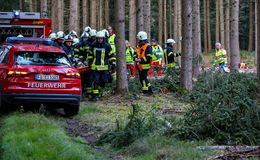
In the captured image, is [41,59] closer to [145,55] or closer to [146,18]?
[145,55]

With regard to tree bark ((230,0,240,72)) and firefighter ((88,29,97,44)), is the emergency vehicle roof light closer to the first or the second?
firefighter ((88,29,97,44))

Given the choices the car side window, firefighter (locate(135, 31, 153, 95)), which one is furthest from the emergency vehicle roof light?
the car side window

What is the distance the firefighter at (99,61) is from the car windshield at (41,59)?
2746 millimetres

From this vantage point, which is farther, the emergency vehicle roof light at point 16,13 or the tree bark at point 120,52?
the emergency vehicle roof light at point 16,13

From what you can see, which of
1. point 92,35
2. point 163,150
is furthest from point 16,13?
point 163,150

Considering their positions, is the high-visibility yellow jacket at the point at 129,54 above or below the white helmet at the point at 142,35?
below

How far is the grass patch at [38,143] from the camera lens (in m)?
6.53

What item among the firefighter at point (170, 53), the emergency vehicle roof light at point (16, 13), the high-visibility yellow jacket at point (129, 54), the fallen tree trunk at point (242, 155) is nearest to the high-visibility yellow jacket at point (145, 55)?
the firefighter at point (170, 53)

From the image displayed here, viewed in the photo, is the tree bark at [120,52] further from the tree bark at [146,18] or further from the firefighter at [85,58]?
the tree bark at [146,18]

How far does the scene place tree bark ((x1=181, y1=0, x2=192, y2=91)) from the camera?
536 inches

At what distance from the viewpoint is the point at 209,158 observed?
579 centimetres

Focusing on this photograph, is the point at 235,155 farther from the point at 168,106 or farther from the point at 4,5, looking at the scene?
the point at 4,5

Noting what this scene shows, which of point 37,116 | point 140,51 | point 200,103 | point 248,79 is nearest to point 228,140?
point 200,103

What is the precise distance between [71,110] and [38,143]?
352 cm
